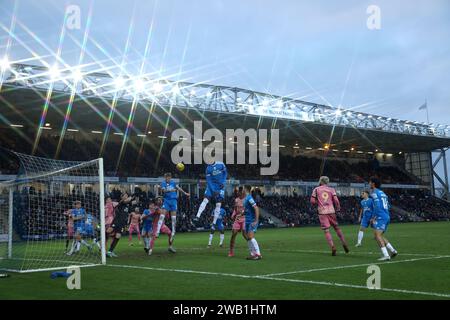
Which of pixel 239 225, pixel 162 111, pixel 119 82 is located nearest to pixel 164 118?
pixel 162 111

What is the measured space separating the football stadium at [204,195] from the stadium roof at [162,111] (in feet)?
0.58

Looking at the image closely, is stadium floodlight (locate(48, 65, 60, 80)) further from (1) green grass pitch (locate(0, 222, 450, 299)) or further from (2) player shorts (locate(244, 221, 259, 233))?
(2) player shorts (locate(244, 221, 259, 233))

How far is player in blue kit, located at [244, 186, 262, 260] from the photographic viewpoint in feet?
38.7

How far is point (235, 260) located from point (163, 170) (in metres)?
41.0

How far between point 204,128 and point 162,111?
8249mm

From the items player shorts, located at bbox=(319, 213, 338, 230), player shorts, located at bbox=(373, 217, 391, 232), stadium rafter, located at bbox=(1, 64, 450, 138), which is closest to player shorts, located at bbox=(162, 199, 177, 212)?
player shorts, located at bbox=(319, 213, 338, 230)

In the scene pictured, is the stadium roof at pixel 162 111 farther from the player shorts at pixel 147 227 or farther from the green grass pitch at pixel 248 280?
the green grass pitch at pixel 248 280

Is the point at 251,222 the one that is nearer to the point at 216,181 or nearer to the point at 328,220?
the point at 328,220

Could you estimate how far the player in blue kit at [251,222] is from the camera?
464 inches

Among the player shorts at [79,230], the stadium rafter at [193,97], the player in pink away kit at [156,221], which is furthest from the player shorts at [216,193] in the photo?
the stadium rafter at [193,97]

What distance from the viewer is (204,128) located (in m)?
→ 49.7

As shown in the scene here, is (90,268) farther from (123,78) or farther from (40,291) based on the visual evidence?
(123,78)

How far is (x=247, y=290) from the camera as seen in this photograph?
7098 mm
